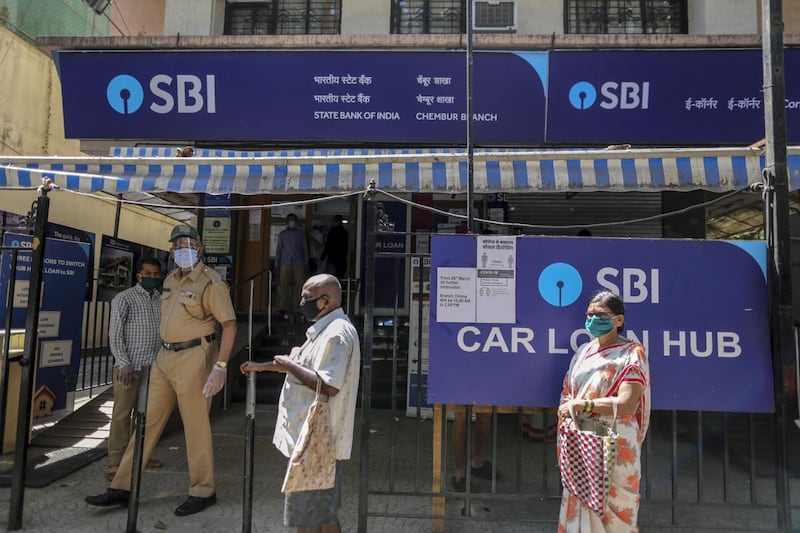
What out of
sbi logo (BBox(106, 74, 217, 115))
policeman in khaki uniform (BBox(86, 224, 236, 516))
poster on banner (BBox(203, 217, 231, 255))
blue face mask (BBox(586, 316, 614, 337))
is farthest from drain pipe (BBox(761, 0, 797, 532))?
poster on banner (BBox(203, 217, 231, 255))

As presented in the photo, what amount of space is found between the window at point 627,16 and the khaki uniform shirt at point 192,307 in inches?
262

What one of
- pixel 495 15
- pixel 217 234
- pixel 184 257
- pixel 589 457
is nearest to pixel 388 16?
pixel 495 15

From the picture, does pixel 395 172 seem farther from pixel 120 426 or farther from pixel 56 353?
pixel 56 353

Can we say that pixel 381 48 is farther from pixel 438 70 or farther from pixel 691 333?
pixel 691 333

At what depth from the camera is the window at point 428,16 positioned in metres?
8.45

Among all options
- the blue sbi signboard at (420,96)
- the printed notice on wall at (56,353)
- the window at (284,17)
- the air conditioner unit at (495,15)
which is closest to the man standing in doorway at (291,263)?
the blue sbi signboard at (420,96)

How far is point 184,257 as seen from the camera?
431cm

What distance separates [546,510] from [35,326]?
4.08 m

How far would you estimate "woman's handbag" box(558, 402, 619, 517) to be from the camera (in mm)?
2887

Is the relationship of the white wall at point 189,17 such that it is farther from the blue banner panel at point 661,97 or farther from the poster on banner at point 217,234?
the blue banner panel at point 661,97

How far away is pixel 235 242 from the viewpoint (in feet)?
32.0

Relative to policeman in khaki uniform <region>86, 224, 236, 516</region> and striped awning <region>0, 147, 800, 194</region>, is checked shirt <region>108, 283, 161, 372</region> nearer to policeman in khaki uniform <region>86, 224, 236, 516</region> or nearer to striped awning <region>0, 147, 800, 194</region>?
policeman in khaki uniform <region>86, 224, 236, 516</region>

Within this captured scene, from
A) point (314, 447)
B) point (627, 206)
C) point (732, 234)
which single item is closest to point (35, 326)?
point (314, 447)

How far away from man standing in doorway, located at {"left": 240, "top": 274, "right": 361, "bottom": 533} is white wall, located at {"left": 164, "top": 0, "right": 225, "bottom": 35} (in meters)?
6.83
